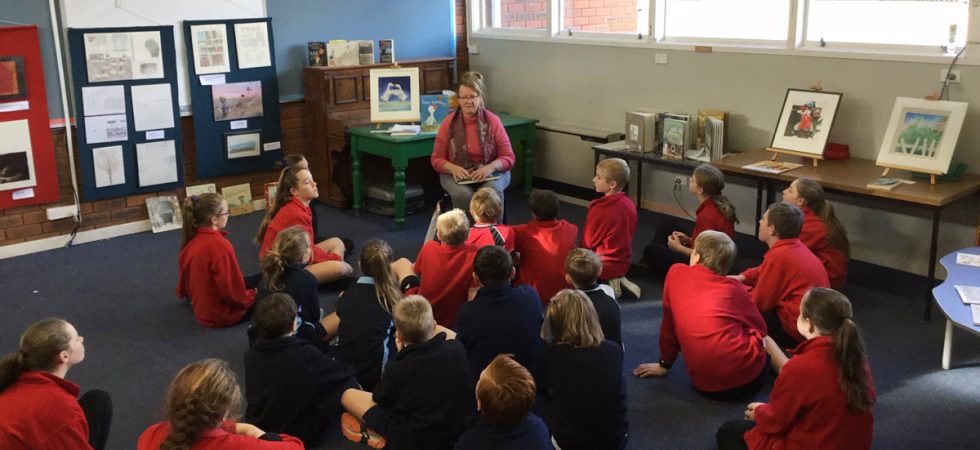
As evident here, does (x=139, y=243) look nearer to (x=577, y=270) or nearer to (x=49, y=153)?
(x=49, y=153)

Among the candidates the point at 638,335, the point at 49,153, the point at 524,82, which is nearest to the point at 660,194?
the point at 524,82

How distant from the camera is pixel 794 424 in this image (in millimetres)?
2928

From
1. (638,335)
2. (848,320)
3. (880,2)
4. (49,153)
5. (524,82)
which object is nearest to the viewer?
(848,320)

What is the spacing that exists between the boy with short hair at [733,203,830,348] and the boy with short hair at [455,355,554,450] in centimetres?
190

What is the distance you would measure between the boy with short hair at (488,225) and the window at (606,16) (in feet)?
8.79

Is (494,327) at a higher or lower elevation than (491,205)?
lower

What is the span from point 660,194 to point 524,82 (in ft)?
5.41

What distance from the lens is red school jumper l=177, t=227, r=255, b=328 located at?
15.1 ft

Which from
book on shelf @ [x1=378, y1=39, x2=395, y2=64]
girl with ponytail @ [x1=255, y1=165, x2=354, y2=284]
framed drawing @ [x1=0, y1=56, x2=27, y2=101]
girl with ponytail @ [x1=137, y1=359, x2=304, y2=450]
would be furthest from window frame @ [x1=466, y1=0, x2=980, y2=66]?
girl with ponytail @ [x1=137, y1=359, x2=304, y2=450]

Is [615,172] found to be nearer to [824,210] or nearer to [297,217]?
[824,210]

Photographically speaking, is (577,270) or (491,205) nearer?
(577,270)

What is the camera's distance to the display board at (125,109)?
240 inches

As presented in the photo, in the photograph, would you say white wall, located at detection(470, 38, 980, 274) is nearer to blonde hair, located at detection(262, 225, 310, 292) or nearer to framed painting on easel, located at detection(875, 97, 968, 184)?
framed painting on easel, located at detection(875, 97, 968, 184)

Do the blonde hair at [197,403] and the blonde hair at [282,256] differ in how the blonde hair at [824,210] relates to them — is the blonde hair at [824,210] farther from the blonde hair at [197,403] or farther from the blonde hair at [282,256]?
the blonde hair at [197,403]
